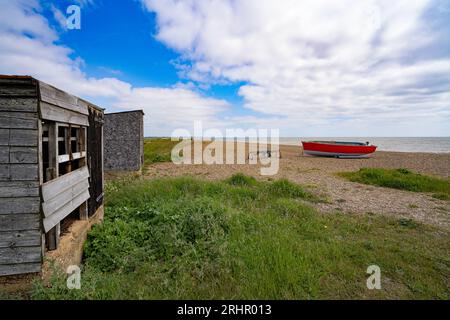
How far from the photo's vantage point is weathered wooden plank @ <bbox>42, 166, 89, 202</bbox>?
3053 millimetres

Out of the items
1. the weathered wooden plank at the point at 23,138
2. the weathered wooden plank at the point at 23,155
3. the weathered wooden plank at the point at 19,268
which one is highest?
the weathered wooden plank at the point at 23,138

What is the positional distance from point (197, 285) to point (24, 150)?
3.00m

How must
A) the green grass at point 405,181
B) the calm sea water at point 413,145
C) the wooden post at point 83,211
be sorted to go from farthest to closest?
the calm sea water at point 413,145
the green grass at point 405,181
the wooden post at point 83,211

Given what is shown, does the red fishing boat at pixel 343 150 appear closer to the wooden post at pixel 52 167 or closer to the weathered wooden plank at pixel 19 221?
the wooden post at pixel 52 167

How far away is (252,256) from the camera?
3.90m

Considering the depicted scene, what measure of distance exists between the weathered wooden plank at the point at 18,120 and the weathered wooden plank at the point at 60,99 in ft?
0.93

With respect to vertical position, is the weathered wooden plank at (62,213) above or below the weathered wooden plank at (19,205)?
below

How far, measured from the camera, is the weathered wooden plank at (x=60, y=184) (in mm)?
3053

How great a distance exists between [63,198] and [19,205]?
676 mm

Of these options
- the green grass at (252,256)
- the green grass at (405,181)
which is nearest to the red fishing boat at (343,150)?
the green grass at (405,181)

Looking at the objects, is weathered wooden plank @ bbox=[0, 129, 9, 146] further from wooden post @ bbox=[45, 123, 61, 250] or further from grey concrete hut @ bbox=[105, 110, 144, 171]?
grey concrete hut @ bbox=[105, 110, 144, 171]

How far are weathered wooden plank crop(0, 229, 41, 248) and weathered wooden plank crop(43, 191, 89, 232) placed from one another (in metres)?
0.13
